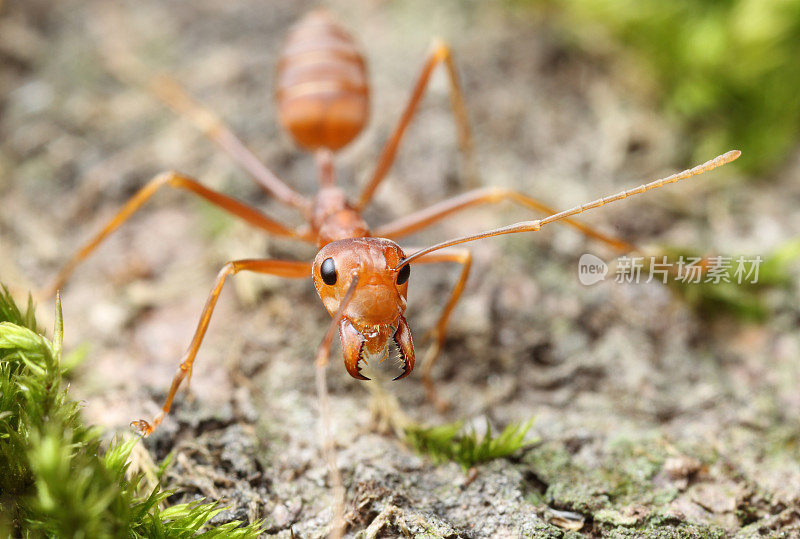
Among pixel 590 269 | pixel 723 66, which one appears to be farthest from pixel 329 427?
pixel 723 66

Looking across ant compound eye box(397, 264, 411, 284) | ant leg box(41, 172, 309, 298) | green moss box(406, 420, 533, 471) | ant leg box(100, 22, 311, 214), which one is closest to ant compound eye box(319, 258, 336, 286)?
ant compound eye box(397, 264, 411, 284)

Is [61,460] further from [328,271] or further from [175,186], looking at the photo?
[175,186]

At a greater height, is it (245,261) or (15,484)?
(245,261)

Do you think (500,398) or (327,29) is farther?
(327,29)

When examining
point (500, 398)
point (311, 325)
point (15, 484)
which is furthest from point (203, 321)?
point (500, 398)

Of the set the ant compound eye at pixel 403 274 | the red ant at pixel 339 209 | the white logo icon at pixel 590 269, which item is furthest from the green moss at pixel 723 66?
the ant compound eye at pixel 403 274

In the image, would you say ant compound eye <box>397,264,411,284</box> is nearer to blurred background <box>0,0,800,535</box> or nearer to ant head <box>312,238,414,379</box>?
ant head <box>312,238,414,379</box>

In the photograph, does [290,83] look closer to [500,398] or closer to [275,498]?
[500,398]
